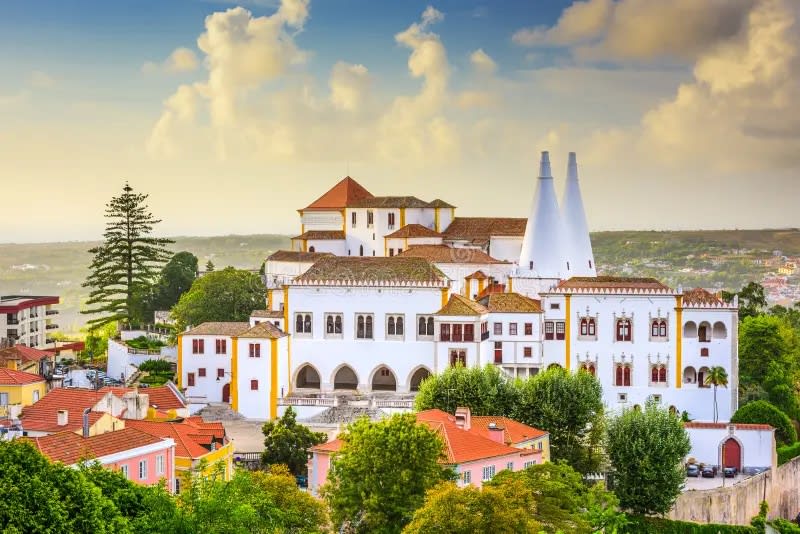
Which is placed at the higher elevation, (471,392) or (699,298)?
(699,298)

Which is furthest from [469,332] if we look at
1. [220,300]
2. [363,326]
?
[220,300]

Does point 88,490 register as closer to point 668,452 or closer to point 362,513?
point 362,513

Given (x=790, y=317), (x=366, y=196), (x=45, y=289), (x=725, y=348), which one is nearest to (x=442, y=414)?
(x=725, y=348)

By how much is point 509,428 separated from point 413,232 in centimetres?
2533

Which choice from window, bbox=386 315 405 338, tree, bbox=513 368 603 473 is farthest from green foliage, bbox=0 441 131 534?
window, bbox=386 315 405 338

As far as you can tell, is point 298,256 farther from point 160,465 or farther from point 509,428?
point 160,465

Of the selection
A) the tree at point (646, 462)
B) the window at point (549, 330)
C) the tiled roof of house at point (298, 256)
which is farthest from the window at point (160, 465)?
the tiled roof of house at point (298, 256)

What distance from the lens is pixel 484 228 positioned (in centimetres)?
7269

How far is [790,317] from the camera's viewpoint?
278 ft

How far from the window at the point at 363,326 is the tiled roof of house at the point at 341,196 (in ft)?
56.7

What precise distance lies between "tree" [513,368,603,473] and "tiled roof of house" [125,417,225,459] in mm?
12302

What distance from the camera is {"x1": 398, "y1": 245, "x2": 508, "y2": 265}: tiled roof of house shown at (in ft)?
221

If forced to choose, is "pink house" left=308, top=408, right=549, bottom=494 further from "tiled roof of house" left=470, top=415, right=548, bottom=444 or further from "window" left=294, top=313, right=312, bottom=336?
"window" left=294, top=313, right=312, bottom=336

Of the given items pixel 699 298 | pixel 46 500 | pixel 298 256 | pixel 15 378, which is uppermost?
pixel 298 256
